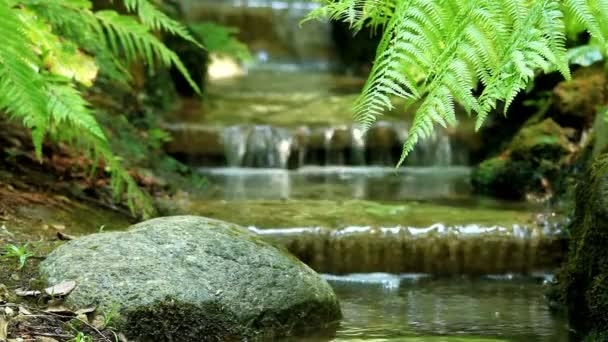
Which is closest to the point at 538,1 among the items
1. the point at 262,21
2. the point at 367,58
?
the point at 367,58

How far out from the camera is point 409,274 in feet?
14.5

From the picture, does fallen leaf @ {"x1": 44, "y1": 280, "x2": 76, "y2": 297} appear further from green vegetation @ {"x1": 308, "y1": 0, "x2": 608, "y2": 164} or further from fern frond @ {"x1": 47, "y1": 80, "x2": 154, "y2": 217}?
green vegetation @ {"x1": 308, "y1": 0, "x2": 608, "y2": 164}

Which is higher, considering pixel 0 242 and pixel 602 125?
pixel 602 125

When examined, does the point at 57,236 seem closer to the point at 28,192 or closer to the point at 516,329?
the point at 28,192

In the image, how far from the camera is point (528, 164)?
569 centimetres

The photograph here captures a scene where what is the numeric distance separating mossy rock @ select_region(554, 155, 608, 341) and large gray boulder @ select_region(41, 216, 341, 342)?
3.45 ft

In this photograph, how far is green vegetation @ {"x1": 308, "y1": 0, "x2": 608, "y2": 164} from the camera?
170cm

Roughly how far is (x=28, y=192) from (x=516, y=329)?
2.41m

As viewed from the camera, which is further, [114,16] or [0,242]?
[114,16]

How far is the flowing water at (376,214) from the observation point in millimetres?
3662

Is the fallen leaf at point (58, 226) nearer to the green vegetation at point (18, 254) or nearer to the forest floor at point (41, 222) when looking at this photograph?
the forest floor at point (41, 222)

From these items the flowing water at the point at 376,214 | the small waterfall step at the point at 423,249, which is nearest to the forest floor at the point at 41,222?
the flowing water at the point at 376,214

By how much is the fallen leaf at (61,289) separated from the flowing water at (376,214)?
0.99 metres

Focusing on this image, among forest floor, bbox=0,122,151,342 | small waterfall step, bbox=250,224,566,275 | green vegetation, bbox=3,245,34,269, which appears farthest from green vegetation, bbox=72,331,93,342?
small waterfall step, bbox=250,224,566,275
